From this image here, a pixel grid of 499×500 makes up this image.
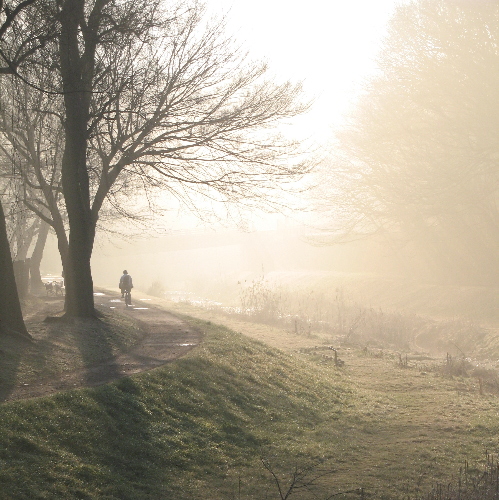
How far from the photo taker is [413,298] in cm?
3316

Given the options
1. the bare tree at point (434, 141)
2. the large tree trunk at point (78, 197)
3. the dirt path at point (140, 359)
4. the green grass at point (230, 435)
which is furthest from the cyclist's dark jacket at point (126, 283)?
the bare tree at point (434, 141)

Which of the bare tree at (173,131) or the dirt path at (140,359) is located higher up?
the bare tree at (173,131)

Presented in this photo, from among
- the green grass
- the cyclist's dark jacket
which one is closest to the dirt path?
the green grass

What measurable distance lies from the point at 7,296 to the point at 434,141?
2121 cm

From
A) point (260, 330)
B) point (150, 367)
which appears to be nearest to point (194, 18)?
point (150, 367)

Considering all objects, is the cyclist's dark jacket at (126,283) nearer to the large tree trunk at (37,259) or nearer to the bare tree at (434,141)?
the large tree trunk at (37,259)

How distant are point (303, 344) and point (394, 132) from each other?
44.8 ft

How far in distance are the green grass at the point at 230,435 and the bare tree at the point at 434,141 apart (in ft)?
51.5

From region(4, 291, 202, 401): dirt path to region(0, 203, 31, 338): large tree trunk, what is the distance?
1.86 metres

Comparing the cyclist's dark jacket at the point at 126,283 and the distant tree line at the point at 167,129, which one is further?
the cyclist's dark jacket at the point at 126,283

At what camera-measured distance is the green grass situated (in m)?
7.04

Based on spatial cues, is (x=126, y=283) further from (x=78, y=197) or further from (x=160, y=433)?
(x=160, y=433)

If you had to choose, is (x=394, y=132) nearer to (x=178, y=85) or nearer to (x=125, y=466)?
(x=178, y=85)

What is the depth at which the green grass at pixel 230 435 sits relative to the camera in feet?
23.1
